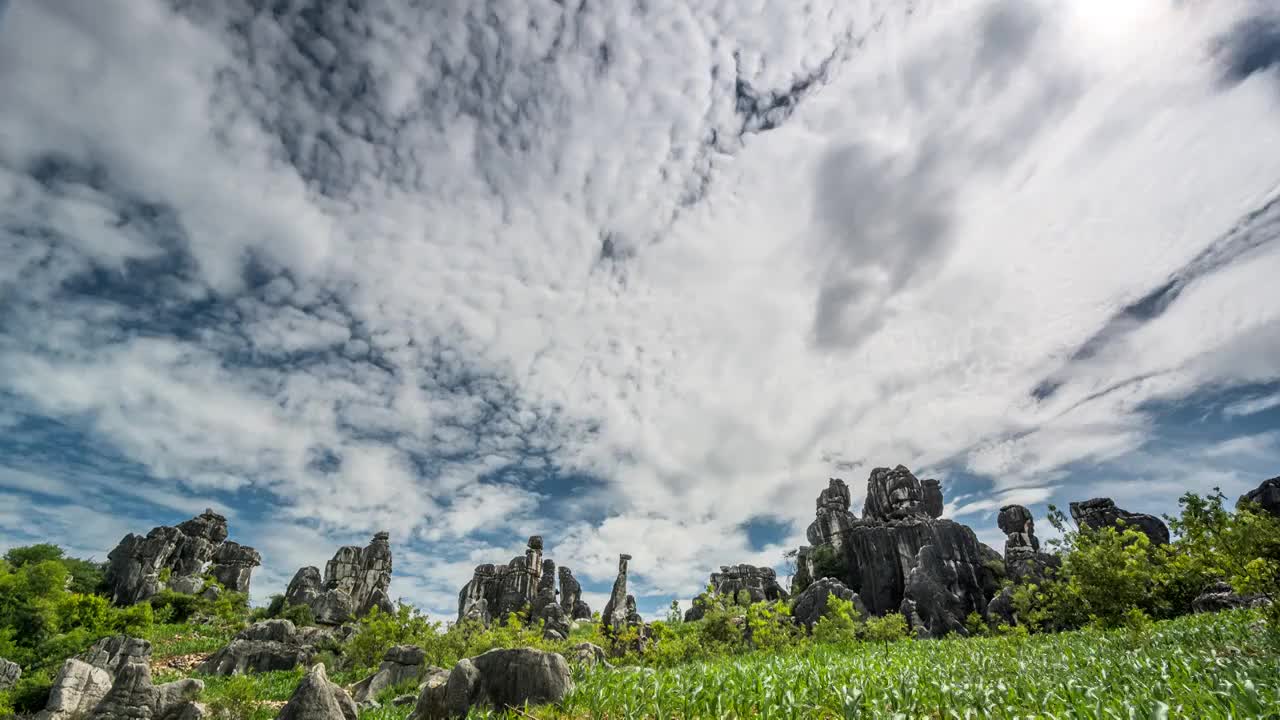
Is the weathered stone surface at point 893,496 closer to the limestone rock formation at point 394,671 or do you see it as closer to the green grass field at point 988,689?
the green grass field at point 988,689

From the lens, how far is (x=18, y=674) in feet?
62.2

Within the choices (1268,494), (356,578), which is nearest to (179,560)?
(356,578)

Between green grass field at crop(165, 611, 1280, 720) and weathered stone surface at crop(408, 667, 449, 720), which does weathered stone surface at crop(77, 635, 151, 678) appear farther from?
weathered stone surface at crop(408, 667, 449, 720)

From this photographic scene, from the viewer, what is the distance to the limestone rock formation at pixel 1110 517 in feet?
156

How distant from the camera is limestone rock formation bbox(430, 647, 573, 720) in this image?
9.55 m

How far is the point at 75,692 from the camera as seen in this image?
16.0m

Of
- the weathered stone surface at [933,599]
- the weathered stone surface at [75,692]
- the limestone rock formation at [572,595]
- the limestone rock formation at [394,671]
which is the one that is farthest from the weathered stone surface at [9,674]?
the limestone rock formation at [572,595]

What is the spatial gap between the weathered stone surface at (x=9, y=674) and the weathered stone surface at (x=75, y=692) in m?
4.53

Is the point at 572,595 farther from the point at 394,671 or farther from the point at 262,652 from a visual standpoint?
the point at 394,671

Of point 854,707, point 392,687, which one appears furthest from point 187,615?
point 854,707

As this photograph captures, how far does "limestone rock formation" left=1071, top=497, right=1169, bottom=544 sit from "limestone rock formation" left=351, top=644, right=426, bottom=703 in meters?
55.5

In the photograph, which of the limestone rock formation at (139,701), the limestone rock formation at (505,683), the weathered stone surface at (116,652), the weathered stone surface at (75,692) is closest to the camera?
the limestone rock formation at (505,683)

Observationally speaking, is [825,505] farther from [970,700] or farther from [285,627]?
[970,700]

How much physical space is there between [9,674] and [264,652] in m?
8.61
